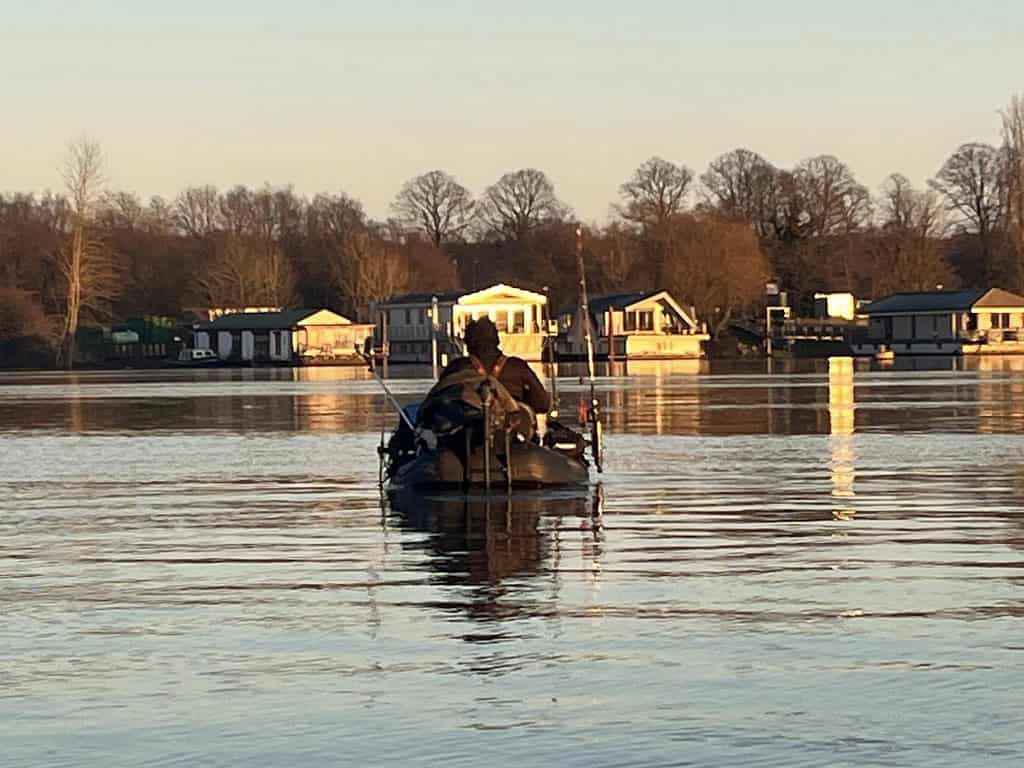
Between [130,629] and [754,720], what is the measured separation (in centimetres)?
449

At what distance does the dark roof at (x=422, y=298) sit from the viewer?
141750 millimetres

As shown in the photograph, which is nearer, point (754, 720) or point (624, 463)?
point (754, 720)

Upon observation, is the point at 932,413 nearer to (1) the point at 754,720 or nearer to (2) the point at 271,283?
(1) the point at 754,720

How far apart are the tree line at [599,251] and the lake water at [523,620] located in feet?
386

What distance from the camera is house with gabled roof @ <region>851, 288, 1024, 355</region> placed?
138000 millimetres

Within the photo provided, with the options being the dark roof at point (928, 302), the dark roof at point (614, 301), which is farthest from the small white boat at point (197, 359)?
the dark roof at point (928, 302)

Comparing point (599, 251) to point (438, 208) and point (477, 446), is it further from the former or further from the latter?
point (477, 446)

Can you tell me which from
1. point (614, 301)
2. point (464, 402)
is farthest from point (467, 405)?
point (614, 301)

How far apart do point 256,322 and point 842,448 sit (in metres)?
116

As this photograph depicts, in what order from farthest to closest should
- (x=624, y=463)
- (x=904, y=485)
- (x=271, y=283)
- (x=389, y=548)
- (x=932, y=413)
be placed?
(x=271, y=283) < (x=932, y=413) < (x=624, y=463) < (x=904, y=485) < (x=389, y=548)

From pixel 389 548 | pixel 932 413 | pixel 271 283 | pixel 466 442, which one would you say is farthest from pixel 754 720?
pixel 271 283

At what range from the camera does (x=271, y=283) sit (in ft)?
523

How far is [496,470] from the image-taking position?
21.7m

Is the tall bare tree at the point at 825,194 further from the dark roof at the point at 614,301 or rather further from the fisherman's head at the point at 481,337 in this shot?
the fisherman's head at the point at 481,337
